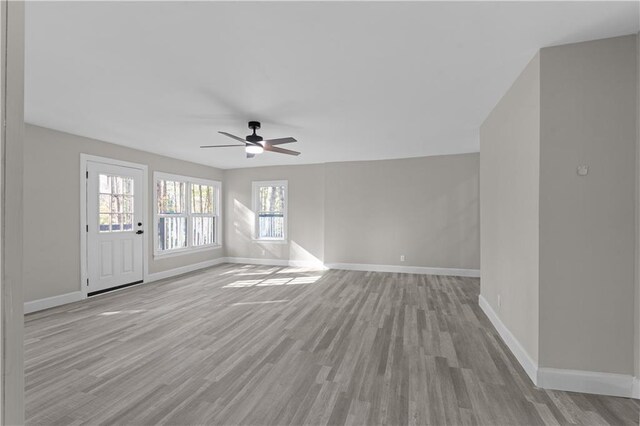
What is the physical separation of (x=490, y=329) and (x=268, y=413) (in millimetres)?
2578

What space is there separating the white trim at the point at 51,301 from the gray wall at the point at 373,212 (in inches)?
141

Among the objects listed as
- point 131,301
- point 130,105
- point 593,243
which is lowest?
point 131,301

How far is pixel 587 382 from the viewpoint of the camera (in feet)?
6.86

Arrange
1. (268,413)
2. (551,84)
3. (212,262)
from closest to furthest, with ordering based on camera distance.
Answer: (268,413), (551,84), (212,262)

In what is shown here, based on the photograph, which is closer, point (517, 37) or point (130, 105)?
point (517, 37)

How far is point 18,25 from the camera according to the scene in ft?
2.32

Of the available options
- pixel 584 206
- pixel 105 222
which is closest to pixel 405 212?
pixel 584 206

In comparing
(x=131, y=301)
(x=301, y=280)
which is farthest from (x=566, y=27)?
(x=131, y=301)

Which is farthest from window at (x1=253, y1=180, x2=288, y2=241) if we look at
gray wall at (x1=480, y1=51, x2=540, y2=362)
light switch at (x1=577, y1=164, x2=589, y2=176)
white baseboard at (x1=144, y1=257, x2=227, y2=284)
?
light switch at (x1=577, y1=164, x2=589, y2=176)

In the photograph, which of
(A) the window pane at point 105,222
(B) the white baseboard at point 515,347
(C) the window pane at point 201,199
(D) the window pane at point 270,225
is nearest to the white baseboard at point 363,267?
(D) the window pane at point 270,225

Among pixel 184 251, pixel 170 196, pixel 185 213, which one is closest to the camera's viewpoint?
pixel 170 196

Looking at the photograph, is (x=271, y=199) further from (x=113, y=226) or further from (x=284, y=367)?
(x=284, y=367)

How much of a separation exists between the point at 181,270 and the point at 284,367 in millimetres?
4693

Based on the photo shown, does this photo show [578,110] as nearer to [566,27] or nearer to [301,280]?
[566,27]
